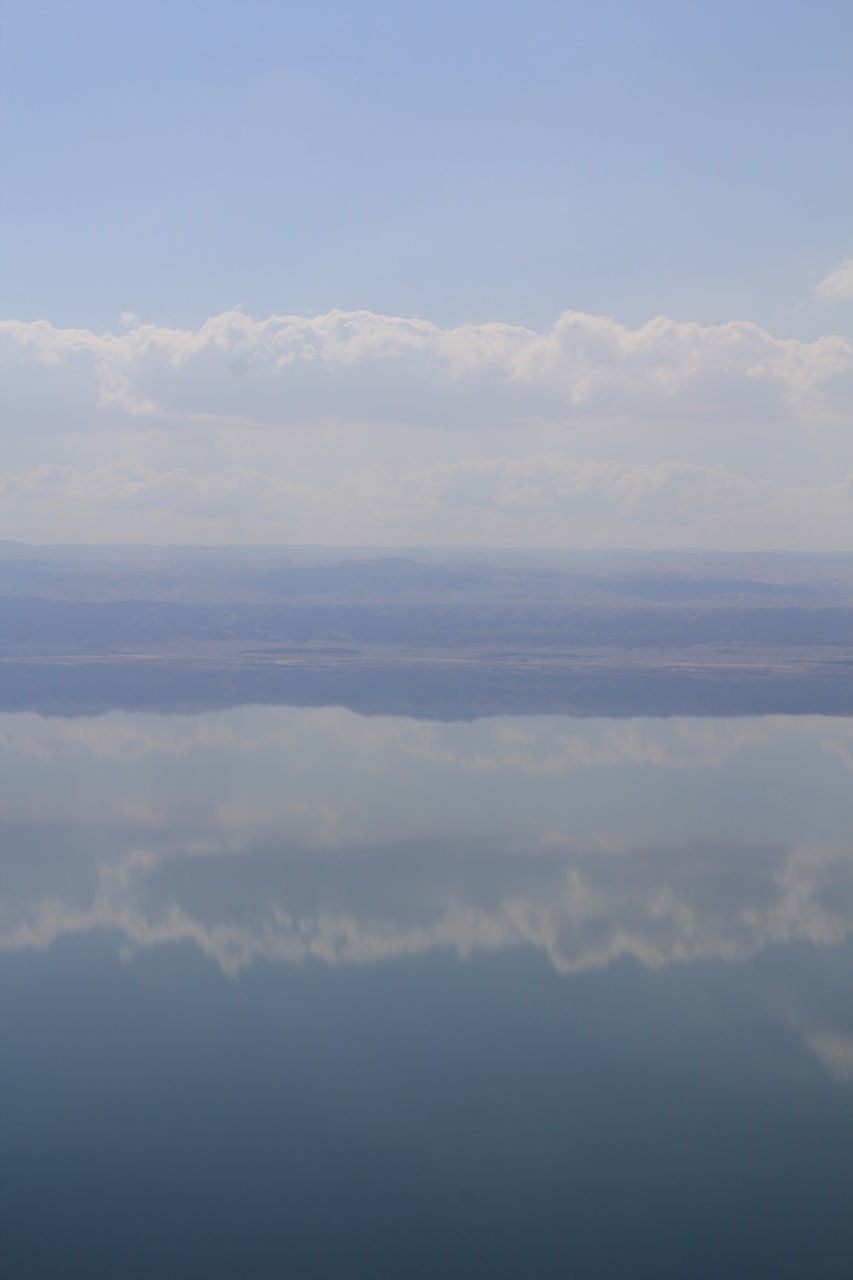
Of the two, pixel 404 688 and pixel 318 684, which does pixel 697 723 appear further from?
pixel 318 684

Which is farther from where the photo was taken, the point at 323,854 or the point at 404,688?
the point at 404,688

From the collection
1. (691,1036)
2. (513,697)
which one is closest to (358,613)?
(513,697)

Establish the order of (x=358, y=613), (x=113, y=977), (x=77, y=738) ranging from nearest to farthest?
1. (x=113, y=977)
2. (x=77, y=738)
3. (x=358, y=613)

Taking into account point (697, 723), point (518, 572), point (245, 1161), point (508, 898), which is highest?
point (518, 572)

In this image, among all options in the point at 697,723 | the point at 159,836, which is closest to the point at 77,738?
the point at 159,836

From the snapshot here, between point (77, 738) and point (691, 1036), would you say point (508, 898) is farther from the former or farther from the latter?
point (77, 738)

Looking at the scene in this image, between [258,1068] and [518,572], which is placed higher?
[518,572]

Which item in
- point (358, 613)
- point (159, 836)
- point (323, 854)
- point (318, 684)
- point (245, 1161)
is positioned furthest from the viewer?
point (358, 613)
